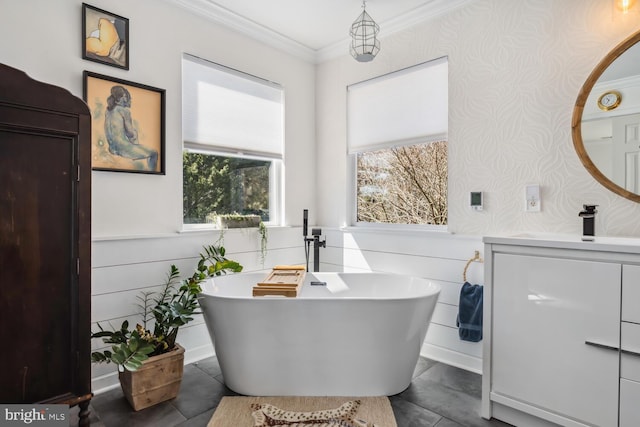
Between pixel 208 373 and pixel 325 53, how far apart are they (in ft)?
9.49

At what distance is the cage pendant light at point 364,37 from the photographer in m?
2.55

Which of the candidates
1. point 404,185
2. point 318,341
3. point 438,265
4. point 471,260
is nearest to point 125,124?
point 318,341

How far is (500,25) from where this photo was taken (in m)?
2.43

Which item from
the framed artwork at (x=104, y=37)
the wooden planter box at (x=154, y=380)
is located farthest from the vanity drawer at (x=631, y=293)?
the framed artwork at (x=104, y=37)

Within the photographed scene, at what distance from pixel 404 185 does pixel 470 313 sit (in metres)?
1.17

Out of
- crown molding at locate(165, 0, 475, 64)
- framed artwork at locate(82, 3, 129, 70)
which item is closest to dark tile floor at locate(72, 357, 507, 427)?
framed artwork at locate(82, 3, 129, 70)

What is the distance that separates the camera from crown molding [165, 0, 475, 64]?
266cm

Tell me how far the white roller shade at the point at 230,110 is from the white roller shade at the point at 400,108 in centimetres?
70

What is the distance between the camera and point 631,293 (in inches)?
60.7

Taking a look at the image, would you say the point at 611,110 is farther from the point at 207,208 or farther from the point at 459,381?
the point at 207,208

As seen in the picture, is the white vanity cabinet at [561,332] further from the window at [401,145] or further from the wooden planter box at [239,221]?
the wooden planter box at [239,221]

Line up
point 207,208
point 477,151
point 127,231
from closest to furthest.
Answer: point 127,231, point 477,151, point 207,208

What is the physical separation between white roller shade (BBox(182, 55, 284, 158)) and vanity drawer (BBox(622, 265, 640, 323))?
2.56 metres

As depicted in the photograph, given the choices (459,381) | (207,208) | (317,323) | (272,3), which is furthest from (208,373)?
(272,3)
